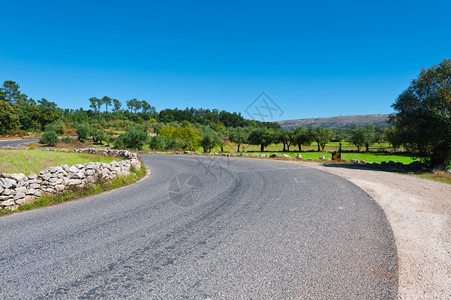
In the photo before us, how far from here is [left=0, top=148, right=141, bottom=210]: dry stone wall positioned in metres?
6.90

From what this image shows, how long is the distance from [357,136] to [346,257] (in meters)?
72.3

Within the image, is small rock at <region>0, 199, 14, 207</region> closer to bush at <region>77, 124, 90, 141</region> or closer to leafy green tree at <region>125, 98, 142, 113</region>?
bush at <region>77, 124, 90, 141</region>

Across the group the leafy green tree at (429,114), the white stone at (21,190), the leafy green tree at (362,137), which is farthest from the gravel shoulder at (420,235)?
the leafy green tree at (362,137)

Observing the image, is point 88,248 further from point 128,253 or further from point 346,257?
point 346,257

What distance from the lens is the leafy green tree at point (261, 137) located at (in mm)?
65438

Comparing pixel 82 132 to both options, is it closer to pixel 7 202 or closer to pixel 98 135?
pixel 98 135

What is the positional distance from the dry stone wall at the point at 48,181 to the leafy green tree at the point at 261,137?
187 feet

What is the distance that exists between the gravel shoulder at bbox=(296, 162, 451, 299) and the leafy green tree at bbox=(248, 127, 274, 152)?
5613 cm

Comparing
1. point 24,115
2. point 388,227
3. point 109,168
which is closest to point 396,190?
point 388,227

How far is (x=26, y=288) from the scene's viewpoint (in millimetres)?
3074

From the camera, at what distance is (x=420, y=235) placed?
486 cm

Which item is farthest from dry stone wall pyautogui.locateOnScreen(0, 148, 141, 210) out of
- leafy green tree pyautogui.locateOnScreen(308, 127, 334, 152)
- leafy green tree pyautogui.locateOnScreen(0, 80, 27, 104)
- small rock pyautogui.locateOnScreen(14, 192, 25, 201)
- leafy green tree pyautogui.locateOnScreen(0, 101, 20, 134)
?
leafy green tree pyautogui.locateOnScreen(0, 80, 27, 104)

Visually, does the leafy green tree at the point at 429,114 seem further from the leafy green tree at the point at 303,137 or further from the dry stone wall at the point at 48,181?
the leafy green tree at the point at 303,137

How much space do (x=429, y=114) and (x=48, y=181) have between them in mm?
20606
